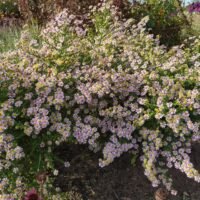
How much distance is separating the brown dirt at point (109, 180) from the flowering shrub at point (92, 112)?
10.8 inches

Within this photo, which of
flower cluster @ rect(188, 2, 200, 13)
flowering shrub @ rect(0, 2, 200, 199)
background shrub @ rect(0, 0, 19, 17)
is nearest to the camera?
flowering shrub @ rect(0, 2, 200, 199)

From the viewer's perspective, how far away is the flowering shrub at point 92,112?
9.24 feet

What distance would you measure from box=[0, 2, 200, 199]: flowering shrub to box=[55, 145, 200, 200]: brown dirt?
27 centimetres

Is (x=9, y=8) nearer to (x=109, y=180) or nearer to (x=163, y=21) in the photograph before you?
(x=163, y=21)

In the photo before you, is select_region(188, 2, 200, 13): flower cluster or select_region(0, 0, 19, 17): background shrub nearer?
select_region(188, 2, 200, 13): flower cluster

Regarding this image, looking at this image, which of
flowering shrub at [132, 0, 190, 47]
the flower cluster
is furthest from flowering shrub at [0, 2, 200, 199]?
the flower cluster

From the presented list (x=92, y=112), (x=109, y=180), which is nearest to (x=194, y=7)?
(x=109, y=180)

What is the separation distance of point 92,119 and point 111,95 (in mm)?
222

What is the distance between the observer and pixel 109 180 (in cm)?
340

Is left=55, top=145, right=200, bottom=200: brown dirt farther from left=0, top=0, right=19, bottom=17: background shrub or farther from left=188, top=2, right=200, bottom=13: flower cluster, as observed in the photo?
left=0, top=0, right=19, bottom=17: background shrub

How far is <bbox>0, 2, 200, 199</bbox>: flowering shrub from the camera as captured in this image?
2816 mm

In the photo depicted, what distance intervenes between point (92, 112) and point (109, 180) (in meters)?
0.69

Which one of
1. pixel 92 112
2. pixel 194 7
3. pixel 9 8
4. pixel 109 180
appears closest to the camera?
pixel 92 112

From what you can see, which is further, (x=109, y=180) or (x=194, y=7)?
(x=194, y=7)
